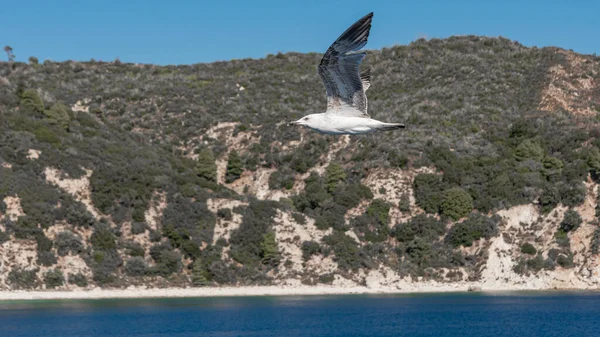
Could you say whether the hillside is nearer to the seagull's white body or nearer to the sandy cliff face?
the sandy cliff face

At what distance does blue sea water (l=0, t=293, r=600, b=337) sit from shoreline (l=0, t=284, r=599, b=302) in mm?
1080

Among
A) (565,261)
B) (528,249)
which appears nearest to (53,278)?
(528,249)

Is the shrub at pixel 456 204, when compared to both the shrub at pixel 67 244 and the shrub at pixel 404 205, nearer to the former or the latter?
the shrub at pixel 404 205

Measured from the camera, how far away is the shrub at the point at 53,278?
6425 cm

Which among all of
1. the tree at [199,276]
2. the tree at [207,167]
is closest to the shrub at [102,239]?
the tree at [199,276]

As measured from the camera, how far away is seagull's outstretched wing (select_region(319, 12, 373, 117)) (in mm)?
17078

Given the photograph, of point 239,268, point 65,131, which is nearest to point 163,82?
point 65,131

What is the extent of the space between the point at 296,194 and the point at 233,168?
932 centimetres

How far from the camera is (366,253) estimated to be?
74.6 meters

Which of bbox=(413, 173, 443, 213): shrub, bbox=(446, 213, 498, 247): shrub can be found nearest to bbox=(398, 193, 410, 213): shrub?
bbox=(413, 173, 443, 213): shrub

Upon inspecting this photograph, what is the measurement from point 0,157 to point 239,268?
22.6m

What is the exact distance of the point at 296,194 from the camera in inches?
3356

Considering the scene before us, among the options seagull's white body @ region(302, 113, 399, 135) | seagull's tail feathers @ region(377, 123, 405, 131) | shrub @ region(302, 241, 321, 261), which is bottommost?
shrub @ region(302, 241, 321, 261)

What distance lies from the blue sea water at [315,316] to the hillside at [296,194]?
4.51 m
